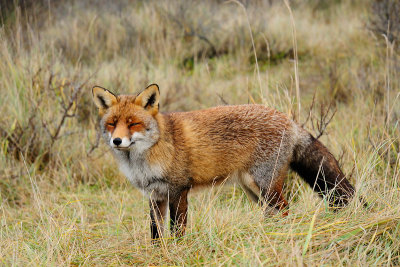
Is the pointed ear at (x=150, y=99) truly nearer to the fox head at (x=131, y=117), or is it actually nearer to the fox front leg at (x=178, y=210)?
the fox head at (x=131, y=117)

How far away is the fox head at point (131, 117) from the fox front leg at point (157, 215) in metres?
0.48

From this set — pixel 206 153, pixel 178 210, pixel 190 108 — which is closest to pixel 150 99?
pixel 206 153

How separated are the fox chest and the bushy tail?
1.11 metres

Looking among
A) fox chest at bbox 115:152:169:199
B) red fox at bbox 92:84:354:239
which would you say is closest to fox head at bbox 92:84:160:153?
red fox at bbox 92:84:354:239

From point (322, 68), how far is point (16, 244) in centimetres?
556

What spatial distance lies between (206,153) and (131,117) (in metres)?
0.68

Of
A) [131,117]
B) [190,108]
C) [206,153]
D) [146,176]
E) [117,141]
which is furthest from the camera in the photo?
[190,108]

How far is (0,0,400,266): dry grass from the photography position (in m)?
2.88

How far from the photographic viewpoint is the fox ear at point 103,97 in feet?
11.0

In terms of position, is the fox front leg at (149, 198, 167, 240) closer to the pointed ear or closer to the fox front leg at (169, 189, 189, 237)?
the fox front leg at (169, 189, 189, 237)

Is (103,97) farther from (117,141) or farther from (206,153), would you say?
(206,153)

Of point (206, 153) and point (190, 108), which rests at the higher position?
point (206, 153)

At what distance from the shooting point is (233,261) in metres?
2.64

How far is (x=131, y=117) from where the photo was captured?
3.25 meters
